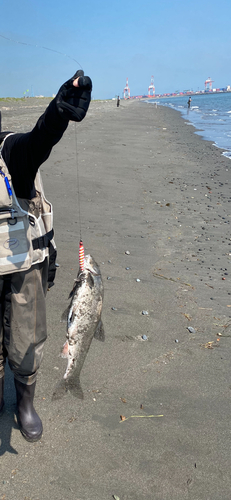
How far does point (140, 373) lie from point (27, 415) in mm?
1245

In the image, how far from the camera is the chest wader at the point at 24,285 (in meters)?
2.77

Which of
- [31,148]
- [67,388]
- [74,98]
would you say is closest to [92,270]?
[67,388]

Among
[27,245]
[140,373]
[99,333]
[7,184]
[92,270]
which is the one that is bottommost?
[140,373]

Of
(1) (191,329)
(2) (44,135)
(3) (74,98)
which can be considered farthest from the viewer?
(1) (191,329)

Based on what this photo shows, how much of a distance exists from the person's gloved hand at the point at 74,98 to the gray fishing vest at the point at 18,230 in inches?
25.7

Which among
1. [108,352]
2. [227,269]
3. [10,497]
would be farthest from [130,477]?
[227,269]

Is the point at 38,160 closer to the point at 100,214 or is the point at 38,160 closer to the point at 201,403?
the point at 201,403

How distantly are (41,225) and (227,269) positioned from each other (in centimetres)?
411

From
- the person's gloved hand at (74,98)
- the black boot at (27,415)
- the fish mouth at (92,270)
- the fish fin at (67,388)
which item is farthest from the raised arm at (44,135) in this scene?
the black boot at (27,415)

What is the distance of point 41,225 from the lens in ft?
9.95

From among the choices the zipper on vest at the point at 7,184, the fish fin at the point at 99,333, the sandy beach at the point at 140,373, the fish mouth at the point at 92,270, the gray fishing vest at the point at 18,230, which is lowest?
the sandy beach at the point at 140,373

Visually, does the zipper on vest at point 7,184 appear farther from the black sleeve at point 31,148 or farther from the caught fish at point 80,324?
the caught fish at point 80,324

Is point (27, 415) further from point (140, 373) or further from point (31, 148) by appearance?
Answer: point (31, 148)

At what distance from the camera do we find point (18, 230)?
2795mm
